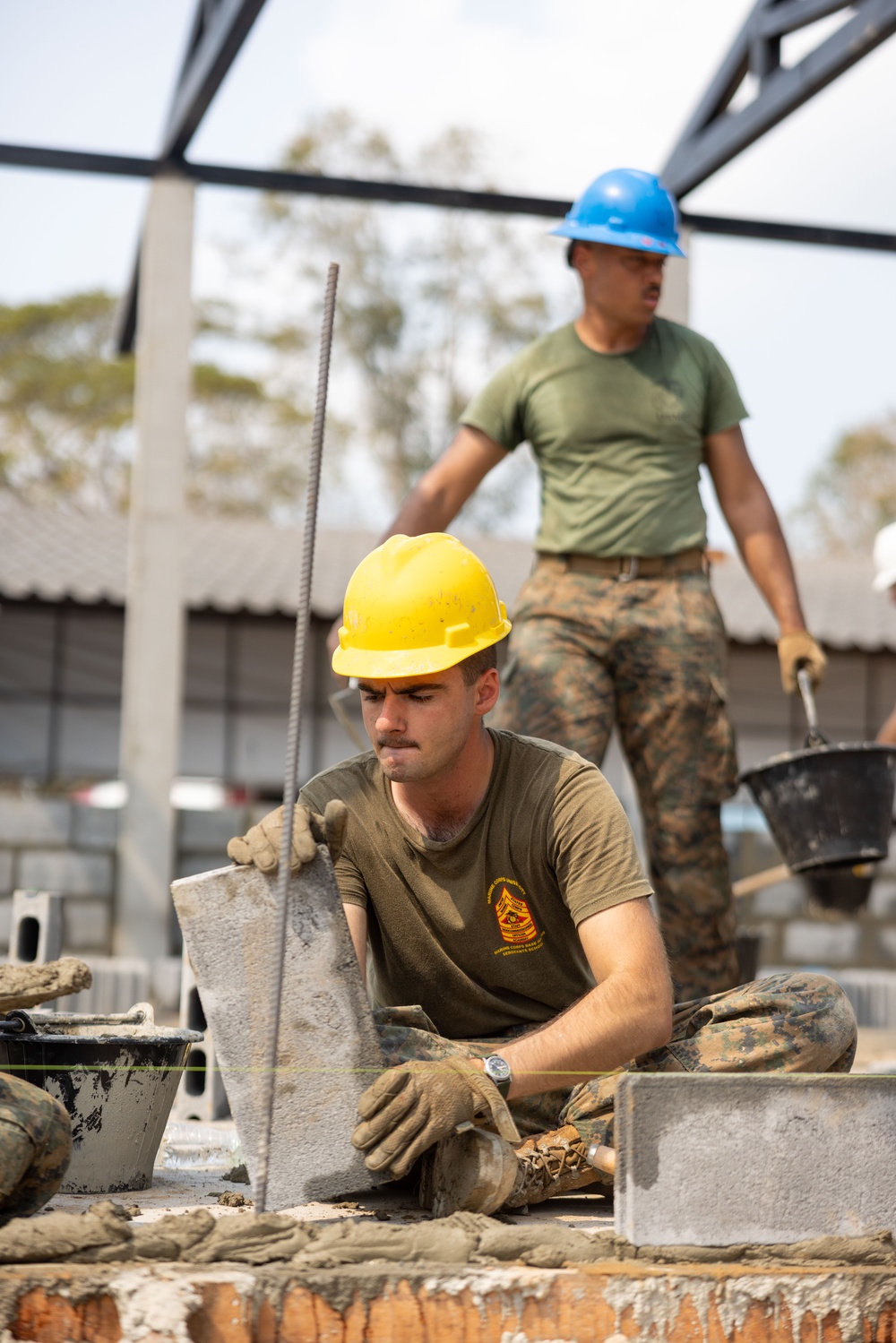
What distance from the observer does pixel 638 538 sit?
12.3 ft

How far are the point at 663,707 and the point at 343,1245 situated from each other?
2.04m

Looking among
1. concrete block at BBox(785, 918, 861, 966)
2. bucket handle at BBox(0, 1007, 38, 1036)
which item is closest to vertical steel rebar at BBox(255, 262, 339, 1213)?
bucket handle at BBox(0, 1007, 38, 1036)

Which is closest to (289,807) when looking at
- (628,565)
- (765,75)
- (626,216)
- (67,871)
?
(628,565)

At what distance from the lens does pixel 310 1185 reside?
2139 millimetres

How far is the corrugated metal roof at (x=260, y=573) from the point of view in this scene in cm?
1046

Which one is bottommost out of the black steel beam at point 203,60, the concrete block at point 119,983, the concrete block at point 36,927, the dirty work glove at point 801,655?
the concrete block at point 119,983

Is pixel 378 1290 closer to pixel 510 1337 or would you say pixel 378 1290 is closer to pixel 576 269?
pixel 510 1337

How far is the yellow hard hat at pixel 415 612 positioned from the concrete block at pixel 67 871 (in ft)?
18.4

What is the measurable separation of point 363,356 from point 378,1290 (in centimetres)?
2264

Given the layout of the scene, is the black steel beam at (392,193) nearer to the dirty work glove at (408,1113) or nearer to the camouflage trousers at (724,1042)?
the camouflage trousers at (724,1042)

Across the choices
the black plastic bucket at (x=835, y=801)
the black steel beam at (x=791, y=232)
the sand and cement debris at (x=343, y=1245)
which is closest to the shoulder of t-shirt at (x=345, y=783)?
the sand and cement debris at (x=343, y=1245)

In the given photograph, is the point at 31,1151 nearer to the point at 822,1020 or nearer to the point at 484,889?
the point at 484,889

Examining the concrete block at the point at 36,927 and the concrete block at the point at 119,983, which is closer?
the concrete block at the point at 36,927

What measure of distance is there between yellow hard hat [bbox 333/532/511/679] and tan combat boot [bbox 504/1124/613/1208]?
0.75 metres
